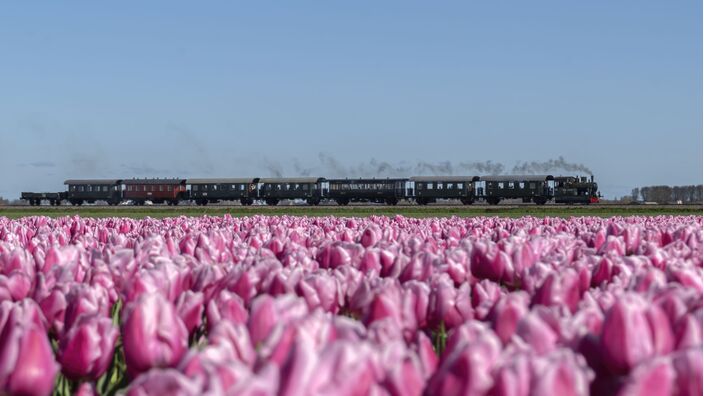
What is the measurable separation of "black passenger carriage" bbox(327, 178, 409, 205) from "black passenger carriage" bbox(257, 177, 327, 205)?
1.16m

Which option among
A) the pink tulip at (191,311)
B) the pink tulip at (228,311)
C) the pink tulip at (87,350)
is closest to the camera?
the pink tulip at (87,350)

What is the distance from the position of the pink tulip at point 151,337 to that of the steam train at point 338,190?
238 ft

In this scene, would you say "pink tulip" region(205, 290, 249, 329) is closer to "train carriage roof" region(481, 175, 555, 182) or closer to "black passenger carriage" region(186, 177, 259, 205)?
"train carriage roof" region(481, 175, 555, 182)

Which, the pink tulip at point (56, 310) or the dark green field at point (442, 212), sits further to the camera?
the dark green field at point (442, 212)

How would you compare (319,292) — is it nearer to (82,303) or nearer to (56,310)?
(82,303)

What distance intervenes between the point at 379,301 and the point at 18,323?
3.38 ft

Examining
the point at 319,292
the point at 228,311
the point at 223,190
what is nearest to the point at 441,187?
the point at 223,190

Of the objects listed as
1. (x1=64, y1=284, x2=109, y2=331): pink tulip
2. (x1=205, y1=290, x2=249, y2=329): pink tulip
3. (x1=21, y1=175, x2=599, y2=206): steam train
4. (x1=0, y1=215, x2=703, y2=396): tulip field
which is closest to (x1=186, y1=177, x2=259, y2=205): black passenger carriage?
(x1=21, y1=175, x2=599, y2=206): steam train

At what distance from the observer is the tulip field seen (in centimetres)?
154

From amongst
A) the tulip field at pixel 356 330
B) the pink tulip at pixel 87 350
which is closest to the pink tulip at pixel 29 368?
the tulip field at pixel 356 330

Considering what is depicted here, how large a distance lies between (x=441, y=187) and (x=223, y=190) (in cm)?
2222

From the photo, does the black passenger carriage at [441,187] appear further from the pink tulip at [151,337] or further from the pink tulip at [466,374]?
the pink tulip at [466,374]

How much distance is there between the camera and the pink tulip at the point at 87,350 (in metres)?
2.36

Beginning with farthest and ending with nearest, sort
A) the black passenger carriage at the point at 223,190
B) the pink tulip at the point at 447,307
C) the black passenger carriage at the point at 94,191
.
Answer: the black passenger carriage at the point at 94,191 < the black passenger carriage at the point at 223,190 < the pink tulip at the point at 447,307
